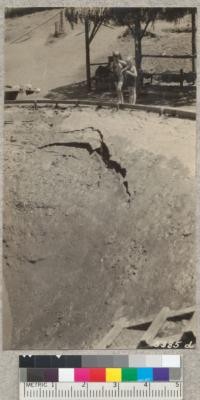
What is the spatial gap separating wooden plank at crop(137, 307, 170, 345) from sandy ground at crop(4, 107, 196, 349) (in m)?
0.04

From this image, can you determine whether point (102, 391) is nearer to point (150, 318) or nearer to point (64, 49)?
point (150, 318)

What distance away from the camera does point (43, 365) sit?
222cm

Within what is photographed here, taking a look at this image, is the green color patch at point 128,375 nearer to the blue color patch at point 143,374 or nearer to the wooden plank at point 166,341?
the blue color patch at point 143,374

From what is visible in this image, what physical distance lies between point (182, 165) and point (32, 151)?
557mm

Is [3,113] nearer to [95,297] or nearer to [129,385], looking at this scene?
[95,297]

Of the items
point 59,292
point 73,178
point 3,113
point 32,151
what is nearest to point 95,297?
point 59,292

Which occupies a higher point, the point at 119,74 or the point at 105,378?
the point at 119,74

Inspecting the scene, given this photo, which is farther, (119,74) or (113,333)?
(119,74)

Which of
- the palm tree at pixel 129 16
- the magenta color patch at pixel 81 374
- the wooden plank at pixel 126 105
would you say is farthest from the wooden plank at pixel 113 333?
the palm tree at pixel 129 16

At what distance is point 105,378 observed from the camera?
2211 millimetres

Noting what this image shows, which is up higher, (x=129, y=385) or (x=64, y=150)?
(x=64, y=150)

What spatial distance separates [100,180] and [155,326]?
566mm

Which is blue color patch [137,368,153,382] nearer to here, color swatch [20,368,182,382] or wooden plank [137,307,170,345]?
color swatch [20,368,182,382]

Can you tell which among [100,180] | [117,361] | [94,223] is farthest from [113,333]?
[100,180]
